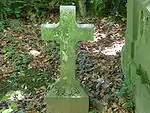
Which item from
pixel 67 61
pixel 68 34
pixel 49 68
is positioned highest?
pixel 68 34

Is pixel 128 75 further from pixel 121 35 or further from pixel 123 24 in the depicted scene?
pixel 123 24

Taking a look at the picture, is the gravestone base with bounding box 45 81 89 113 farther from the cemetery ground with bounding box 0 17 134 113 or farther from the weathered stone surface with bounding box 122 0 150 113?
the weathered stone surface with bounding box 122 0 150 113

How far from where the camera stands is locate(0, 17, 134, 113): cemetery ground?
4402 mm

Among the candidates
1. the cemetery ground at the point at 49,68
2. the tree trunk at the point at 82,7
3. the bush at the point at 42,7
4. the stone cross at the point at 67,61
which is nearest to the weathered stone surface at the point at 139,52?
the cemetery ground at the point at 49,68

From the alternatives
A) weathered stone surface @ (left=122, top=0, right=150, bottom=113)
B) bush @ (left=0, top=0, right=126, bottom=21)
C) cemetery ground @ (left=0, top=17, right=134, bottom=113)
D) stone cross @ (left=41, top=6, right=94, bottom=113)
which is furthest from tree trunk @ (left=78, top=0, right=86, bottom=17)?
stone cross @ (left=41, top=6, right=94, bottom=113)

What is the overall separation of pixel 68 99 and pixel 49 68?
1.50m

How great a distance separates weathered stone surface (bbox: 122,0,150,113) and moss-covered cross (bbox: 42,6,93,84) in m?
0.55

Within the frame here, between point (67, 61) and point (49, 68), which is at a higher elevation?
point (67, 61)

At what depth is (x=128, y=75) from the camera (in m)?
4.53

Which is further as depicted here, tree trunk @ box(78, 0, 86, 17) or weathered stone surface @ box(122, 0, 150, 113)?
tree trunk @ box(78, 0, 86, 17)

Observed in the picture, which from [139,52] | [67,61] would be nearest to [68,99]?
[67,61]

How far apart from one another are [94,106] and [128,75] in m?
0.63

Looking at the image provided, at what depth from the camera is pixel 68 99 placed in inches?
161

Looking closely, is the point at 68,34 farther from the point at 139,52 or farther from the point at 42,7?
the point at 42,7
